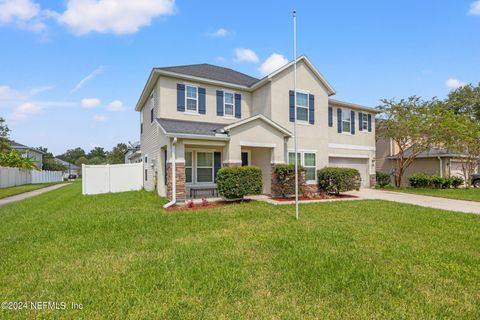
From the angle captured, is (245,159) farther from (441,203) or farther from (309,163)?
(441,203)

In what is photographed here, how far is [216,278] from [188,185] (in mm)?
9657

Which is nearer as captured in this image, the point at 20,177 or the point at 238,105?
the point at 238,105

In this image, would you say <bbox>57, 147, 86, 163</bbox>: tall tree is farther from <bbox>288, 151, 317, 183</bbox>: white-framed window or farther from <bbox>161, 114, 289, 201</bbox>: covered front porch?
<bbox>288, 151, 317, 183</bbox>: white-framed window

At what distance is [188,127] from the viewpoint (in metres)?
12.1

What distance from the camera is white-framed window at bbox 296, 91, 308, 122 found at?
14.9 metres

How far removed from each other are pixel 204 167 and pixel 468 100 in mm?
36479

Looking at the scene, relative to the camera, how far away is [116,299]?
3.49 m

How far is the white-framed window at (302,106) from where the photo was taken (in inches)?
587

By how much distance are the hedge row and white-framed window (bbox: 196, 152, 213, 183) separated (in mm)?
16208

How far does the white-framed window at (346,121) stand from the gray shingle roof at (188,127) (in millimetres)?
9697

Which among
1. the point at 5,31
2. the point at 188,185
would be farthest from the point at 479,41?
the point at 5,31

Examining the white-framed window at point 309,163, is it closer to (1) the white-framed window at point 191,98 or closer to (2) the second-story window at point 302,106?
(2) the second-story window at point 302,106

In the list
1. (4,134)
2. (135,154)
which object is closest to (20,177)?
(4,134)

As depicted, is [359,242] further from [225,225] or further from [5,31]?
[5,31]
